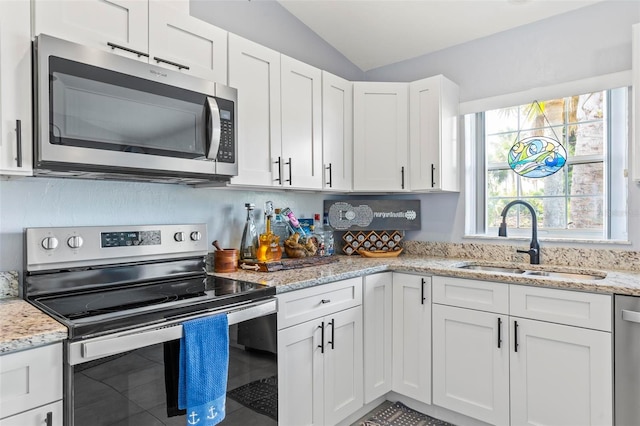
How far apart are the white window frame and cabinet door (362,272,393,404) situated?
0.84 m

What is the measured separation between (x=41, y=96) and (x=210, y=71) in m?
0.78

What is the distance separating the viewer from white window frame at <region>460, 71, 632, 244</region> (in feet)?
7.41

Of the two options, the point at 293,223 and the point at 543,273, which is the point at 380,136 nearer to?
the point at 293,223

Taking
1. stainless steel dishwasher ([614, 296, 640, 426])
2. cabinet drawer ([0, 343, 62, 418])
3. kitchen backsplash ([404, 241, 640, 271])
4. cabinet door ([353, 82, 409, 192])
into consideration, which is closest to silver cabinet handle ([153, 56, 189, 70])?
cabinet drawer ([0, 343, 62, 418])

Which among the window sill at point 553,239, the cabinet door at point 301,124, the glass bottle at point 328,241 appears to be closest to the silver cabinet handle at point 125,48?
the cabinet door at point 301,124

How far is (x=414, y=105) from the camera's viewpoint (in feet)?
9.16

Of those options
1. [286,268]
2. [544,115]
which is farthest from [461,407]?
[544,115]

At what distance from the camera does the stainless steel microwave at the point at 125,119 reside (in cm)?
140

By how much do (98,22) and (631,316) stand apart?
8.05 ft

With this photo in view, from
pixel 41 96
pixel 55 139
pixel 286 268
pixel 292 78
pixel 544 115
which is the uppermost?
pixel 292 78

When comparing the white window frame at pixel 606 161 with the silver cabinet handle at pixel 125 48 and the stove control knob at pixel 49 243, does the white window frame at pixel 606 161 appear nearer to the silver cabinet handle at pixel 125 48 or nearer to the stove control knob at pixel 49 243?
the silver cabinet handle at pixel 125 48

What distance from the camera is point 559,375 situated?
1881 millimetres

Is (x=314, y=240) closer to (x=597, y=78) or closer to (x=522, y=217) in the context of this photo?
(x=522, y=217)

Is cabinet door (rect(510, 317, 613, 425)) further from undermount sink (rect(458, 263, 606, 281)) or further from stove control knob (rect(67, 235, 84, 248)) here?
stove control knob (rect(67, 235, 84, 248))
